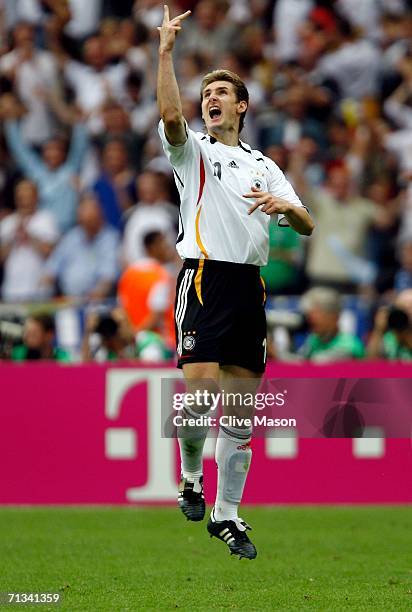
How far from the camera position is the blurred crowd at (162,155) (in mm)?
15250

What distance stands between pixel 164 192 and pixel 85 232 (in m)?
1.07

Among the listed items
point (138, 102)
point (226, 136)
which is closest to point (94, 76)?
point (138, 102)

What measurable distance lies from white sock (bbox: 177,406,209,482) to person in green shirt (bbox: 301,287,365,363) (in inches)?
200

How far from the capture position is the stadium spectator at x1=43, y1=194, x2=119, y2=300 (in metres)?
16.8

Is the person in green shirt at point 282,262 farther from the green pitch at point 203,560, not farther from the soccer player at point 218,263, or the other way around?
the soccer player at point 218,263

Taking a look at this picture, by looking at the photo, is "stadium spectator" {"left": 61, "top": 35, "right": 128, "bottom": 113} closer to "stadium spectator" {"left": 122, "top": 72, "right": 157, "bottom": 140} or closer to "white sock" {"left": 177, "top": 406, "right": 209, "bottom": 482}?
"stadium spectator" {"left": 122, "top": 72, "right": 157, "bottom": 140}

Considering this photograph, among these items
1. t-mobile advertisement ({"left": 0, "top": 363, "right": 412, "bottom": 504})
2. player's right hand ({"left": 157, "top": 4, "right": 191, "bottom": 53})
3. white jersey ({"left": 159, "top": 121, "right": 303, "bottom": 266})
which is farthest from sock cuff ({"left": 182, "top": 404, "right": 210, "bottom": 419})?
t-mobile advertisement ({"left": 0, "top": 363, "right": 412, "bottom": 504})

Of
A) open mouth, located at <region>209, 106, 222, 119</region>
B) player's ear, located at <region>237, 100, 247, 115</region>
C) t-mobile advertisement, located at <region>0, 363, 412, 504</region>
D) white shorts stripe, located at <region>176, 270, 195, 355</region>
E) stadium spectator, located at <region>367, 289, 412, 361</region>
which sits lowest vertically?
t-mobile advertisement, located at <region>0, 363, 412, 504</region>

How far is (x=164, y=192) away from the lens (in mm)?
16859

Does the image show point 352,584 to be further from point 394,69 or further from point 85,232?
point 394,69

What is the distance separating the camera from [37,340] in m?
14.2

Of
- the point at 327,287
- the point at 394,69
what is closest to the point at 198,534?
the point at 327,287

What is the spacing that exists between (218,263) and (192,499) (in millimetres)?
1478

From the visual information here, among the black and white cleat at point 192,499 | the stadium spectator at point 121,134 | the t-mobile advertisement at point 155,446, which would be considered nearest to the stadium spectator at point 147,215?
the stadium spectator at point 121,134
